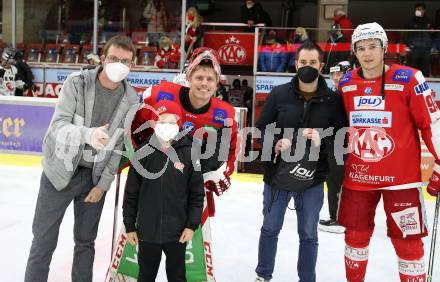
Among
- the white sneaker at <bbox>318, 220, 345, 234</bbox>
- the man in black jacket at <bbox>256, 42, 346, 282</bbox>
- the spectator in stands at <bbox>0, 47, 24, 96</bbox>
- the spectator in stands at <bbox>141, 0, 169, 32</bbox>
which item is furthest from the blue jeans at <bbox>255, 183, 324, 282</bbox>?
the spectator in stands at <bbox>141, 0, 169, 32</bbox>

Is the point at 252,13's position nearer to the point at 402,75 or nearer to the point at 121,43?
the point at 402,75

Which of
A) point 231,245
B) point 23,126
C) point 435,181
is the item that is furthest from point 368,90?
point 23,126

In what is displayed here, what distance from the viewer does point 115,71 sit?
221cm

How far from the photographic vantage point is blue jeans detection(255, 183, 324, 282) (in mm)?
2572

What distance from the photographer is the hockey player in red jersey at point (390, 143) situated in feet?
7.80

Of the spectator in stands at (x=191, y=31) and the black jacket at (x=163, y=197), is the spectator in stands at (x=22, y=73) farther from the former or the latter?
the black jacket at (x=163, y=197)

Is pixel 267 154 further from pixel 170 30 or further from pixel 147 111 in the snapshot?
pixel 170 30

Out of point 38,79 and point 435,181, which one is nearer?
point 435,181

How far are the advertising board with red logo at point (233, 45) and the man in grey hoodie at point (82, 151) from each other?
7247 mm

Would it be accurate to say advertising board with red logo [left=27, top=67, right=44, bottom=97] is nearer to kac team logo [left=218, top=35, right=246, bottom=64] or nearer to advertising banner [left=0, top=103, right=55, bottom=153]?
advertising banner [left=0, top=103, right=55, bottom=153]

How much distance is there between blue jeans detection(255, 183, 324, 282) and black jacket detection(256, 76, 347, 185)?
0.35ft

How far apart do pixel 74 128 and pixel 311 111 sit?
1148 mm

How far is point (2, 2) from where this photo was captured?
43.6 feet

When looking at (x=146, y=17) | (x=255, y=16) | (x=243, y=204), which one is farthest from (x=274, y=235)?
(x=146, y=17)
